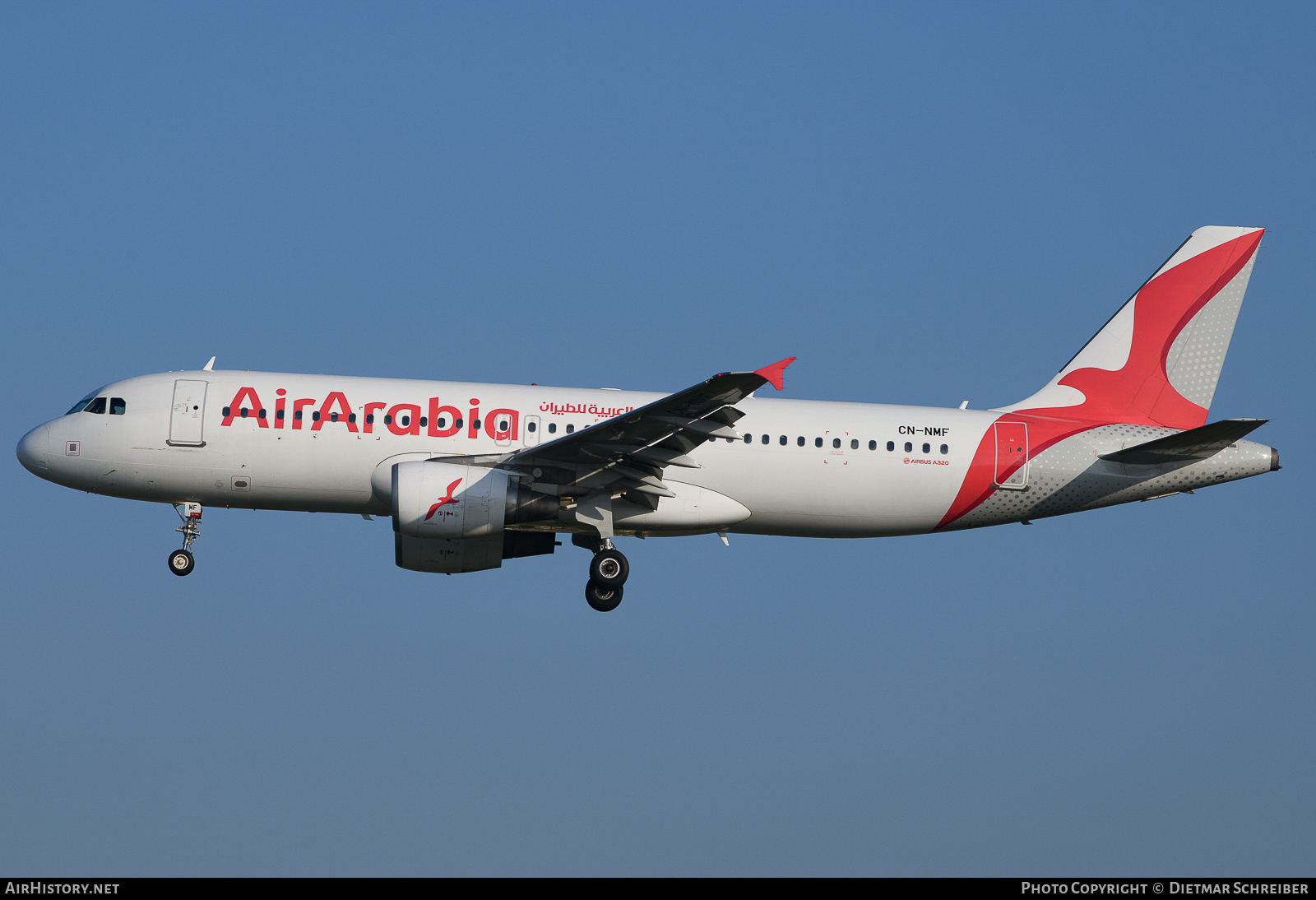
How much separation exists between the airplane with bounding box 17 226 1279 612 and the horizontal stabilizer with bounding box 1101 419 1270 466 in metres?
0.06

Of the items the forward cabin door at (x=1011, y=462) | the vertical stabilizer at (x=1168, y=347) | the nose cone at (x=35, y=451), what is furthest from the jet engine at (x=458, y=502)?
the vertical stabilizer at (x=1168, y=347)

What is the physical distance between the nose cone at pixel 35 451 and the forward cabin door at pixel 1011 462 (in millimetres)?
20000

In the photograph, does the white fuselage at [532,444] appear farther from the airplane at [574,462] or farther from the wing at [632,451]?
the wing at [632,451]

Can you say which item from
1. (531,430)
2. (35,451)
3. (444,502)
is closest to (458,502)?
(444,502)

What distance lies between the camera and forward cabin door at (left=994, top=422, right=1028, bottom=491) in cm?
3002

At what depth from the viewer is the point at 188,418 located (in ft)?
94.2

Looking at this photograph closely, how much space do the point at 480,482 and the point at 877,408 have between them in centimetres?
883

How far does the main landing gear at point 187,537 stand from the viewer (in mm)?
29484

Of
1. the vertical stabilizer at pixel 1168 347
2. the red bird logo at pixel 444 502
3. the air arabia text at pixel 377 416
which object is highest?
the vertical stabilizer at pixel 1168 347

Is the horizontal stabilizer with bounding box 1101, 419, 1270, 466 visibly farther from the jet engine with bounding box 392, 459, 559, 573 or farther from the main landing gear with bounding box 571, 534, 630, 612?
the jet engine with bounding box 392, 459, 559, 573

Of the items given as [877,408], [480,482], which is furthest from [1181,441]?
[480,482]

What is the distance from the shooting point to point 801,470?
1148 inches

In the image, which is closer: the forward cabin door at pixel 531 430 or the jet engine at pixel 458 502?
the jet engine at pixel 458 502
